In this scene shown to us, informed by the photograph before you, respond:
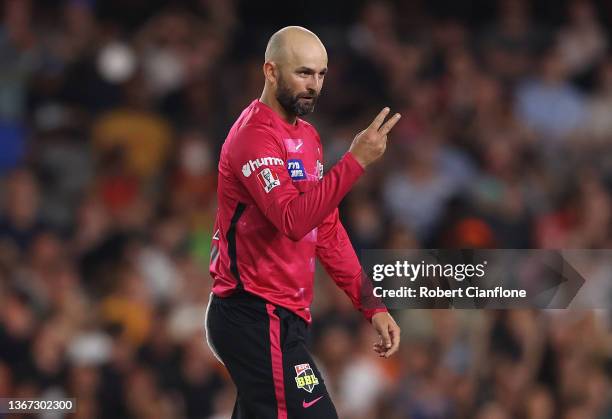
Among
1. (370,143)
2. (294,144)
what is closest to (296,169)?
(294,144)

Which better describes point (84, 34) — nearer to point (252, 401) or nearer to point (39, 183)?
point (39, 183)

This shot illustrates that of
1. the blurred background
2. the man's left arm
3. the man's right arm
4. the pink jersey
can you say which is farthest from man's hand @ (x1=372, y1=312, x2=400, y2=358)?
the blurred background

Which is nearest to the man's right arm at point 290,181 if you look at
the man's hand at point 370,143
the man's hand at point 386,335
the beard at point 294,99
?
the man's hand at point 370,143

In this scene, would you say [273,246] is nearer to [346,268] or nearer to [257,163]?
[257,163]

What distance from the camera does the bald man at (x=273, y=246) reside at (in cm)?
409

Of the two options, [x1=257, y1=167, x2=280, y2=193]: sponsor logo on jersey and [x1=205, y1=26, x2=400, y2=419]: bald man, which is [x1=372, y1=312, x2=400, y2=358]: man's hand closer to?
[x1=205, y1=26, x2=400, y2=419]: bald man

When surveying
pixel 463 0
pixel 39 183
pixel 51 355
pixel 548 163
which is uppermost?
pixel 463 0

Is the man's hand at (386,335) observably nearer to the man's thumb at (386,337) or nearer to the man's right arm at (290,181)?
the man's thumb at (386,337)

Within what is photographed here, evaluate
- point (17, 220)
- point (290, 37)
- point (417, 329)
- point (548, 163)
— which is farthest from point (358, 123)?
point (290, 37)

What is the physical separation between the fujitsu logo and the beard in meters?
0.24

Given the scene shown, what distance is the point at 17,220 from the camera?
8.09 m

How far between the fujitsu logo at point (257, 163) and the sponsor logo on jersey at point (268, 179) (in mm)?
28

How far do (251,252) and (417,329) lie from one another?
3178mm

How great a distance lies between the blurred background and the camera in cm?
714
